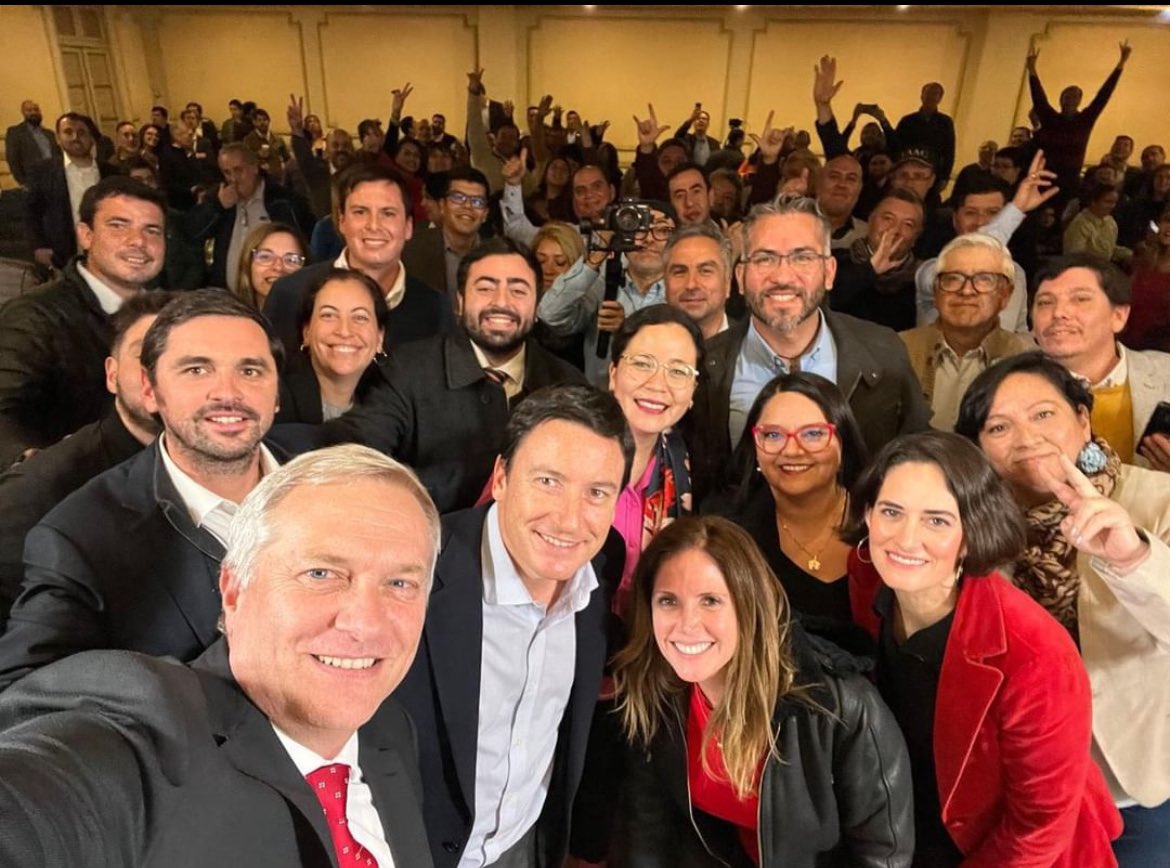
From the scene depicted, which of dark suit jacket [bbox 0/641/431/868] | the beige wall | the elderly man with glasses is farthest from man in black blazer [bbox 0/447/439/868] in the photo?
the beige wall

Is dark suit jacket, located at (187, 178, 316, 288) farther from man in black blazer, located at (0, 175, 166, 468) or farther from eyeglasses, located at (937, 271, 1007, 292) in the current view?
eyeglasses, located at (937, 271, 1007, 292)

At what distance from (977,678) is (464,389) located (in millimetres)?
1498

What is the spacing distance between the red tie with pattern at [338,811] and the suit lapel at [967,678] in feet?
3.62

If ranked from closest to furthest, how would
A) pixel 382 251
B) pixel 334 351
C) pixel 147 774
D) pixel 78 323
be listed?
1. pixel 147 774
2. pixel 334 351
3. pixel 78 323
4. pixel 382 251

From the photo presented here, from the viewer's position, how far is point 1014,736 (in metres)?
1.38

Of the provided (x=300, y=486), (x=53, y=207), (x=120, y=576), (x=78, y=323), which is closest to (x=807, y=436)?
(x=300, y=486)

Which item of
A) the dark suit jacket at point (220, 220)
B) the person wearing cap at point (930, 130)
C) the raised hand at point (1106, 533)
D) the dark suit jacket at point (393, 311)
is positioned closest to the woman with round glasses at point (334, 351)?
the dark suit jacket at point (393, 311)

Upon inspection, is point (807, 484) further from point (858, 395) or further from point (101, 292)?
point (101, 292)

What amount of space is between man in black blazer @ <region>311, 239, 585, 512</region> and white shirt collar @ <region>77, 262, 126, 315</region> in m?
0.96

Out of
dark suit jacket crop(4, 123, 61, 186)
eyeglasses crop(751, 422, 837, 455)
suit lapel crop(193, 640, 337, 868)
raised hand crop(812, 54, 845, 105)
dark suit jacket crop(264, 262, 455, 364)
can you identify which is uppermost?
raised hand crop(812, 54, 845, 105)

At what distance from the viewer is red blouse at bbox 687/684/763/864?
1522 mm

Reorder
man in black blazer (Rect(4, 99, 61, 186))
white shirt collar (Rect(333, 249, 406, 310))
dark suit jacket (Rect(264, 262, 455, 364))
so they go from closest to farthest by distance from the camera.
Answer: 1. dark suit jacket (Rect(264, 262, 455, 364))
2. white shirt collar (Rect(333, 249, 406, 310))
3. man in black blazer (Rect(4, 99, 61, 186))

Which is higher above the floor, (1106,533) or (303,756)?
(1106,533)

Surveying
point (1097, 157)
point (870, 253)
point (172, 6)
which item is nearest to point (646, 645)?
point (870, 253)
